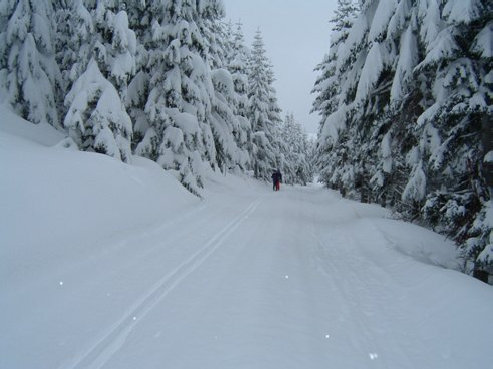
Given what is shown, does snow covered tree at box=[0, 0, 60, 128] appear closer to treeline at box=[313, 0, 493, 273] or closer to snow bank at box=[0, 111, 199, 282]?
snow bank at box=[0, 111, 199, 282]

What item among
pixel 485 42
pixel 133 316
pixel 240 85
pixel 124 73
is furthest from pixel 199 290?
pixel 240 85

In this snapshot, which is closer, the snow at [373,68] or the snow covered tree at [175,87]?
the snow at [373,68]

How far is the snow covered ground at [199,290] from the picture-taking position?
421 cm

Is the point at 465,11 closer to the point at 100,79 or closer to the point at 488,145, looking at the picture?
the point at 488,145

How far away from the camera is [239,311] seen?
17.3 ft

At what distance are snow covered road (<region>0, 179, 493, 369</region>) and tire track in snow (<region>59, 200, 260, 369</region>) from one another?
16 mm

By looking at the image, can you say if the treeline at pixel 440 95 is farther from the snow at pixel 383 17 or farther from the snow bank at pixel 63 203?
the snow bank at pixel 63 203

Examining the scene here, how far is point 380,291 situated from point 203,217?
7.64m

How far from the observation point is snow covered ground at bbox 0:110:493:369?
421cm

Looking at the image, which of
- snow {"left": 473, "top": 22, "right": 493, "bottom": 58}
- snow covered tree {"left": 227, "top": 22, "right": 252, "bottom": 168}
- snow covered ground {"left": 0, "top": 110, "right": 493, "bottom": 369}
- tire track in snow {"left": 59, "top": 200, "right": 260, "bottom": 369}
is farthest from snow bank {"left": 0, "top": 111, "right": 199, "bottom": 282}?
snow covered tree {"left": 227, "top": 22, "right": 252, "bottom": 168}

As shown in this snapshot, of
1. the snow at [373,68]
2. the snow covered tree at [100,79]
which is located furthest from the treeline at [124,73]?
the snow at [373,68]

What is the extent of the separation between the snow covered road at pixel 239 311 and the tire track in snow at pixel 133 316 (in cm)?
2

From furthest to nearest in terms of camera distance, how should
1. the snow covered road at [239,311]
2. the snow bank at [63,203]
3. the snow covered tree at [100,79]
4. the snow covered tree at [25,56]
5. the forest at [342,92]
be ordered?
1. the snow covered tree at [25,56]
2. the snow covered tree at [100,79]
3. the forest at [342,92]
4. the snow bank at [63,203]
5. the snow covered road at [239,311]

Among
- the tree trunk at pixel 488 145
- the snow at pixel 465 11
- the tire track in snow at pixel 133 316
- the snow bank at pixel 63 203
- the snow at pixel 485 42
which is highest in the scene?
the snow at pixel 465 11
